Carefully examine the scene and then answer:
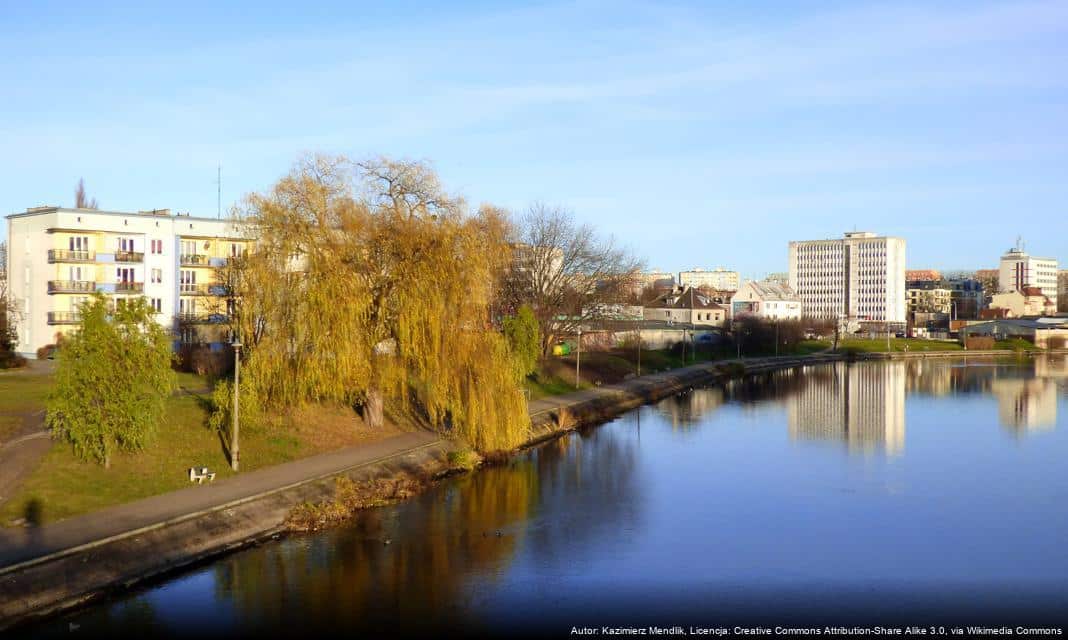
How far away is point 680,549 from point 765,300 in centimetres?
11718

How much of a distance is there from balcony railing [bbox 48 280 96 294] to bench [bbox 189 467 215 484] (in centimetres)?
2902

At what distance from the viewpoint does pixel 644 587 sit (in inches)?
690

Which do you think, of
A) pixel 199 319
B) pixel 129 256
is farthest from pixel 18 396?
pixel 129 256

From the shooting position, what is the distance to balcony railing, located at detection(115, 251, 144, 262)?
49125 mm

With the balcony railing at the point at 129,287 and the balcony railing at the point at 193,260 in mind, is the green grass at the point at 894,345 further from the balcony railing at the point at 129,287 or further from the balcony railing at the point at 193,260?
the balcony railing at the point at 129,287

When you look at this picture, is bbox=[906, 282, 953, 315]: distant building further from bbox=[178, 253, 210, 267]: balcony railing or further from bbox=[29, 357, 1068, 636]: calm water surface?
bbox=[178, 253, 210, 267]: balcony railing

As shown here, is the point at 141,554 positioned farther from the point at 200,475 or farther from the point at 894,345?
the point at 894,345

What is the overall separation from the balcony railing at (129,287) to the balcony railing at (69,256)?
1.80 metres

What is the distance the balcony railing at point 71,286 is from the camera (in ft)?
156

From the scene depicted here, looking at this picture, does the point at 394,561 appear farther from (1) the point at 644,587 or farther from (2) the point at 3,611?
(2) the point at 3,611

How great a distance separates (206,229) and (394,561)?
1479 inches

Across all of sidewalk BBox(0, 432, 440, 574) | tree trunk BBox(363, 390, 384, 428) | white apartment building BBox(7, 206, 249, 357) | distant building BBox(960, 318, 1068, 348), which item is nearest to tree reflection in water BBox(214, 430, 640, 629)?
sidewalk BBox(0, 432, 440, 574)

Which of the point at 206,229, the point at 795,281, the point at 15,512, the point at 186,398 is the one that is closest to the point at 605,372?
the point at 206,229

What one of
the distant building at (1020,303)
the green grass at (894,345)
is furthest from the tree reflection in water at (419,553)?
the distant building at (1020,303)
